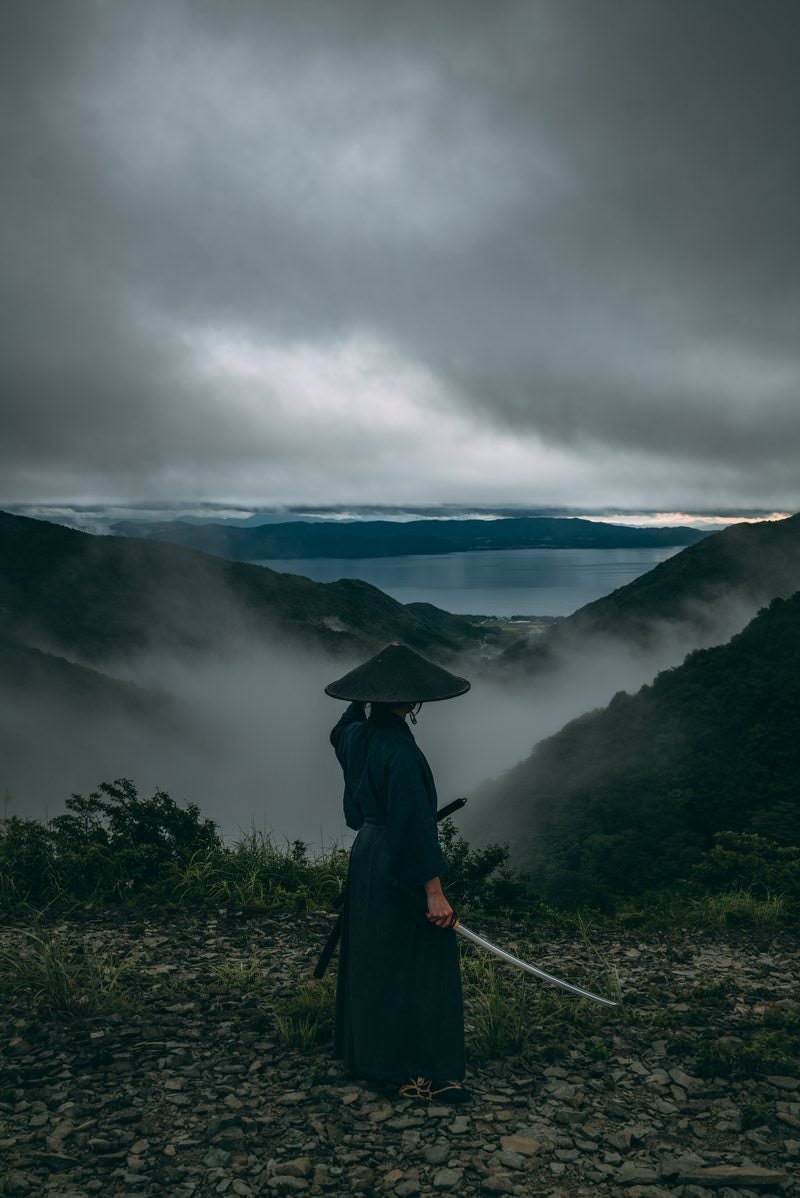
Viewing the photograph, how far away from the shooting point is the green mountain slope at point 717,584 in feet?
333

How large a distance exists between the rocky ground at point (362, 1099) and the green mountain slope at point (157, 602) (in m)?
138

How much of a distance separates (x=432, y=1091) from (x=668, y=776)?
2622 centimetres

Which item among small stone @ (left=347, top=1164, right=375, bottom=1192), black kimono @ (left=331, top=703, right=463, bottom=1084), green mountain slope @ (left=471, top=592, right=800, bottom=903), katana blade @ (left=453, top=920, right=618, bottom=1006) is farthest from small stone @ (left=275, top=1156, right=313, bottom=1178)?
green mountain slope @ (left=471, top=592, right=800, bottom=903)

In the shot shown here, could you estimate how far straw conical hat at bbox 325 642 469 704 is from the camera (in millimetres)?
4312

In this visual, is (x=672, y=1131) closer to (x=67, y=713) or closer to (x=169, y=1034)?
(x=169, y=1034)

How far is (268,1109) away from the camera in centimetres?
428

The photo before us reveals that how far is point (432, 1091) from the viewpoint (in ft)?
14.4

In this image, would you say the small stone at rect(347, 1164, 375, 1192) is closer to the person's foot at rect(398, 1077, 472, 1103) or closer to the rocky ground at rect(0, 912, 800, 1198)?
the rocky ground at rect(0, 912, 800, 1198)

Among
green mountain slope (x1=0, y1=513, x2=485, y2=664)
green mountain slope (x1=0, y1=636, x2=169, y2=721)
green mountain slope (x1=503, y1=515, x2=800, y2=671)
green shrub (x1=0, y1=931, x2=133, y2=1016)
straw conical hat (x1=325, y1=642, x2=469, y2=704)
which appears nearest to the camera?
straw conical hat (x1=325, y1=642, x2=469, y2=704)

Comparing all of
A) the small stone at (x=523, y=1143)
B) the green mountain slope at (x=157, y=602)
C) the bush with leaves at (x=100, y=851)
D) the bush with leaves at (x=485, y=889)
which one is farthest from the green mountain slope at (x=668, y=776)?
the green mountain slope at (x=157, y=602)

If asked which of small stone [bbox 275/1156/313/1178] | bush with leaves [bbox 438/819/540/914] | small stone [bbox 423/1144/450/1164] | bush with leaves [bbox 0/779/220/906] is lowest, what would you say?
bush with leaves [bbox 438/819/540/914]

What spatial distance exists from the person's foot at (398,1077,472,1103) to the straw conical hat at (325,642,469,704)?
234 centimetres

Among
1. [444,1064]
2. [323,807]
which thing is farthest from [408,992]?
[323,807]

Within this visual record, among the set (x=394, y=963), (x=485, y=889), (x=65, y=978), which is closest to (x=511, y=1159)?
(x=394, y=963)
